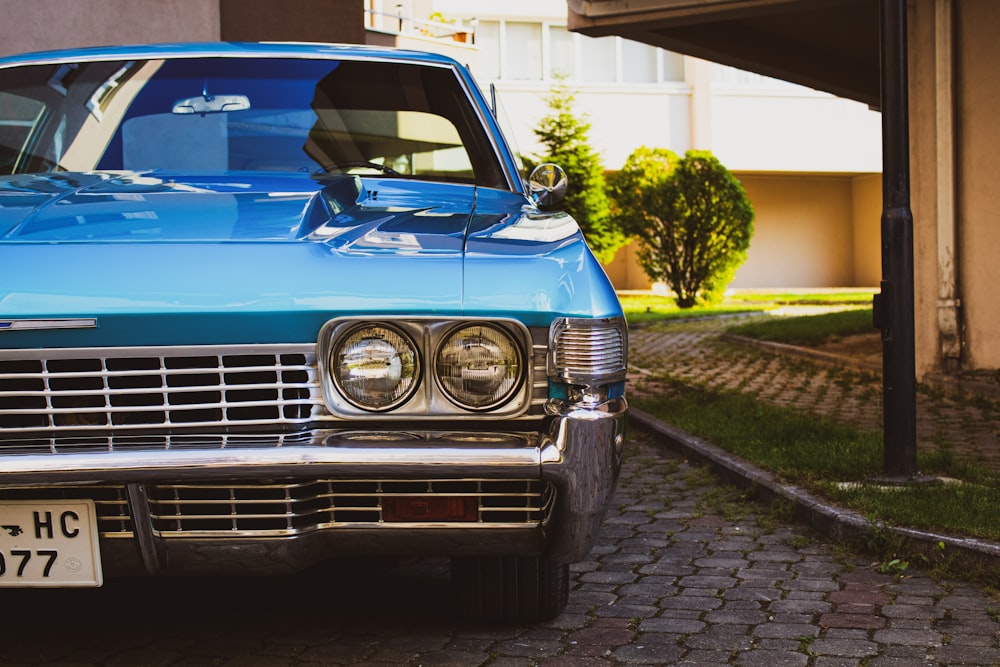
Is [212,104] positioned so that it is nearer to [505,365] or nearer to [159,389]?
[159,389]

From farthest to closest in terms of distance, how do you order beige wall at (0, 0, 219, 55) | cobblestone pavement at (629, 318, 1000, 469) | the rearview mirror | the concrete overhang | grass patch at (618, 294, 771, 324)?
grass patch at (618, 294, 771, 324) < beige wall at (0, 0, 219, 55) < the concrete overhang < cobblestone pavement at (629, 318, 1000, 469) < the rearview mirror

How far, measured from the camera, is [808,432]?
6.29 m

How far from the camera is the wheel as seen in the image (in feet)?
10.1

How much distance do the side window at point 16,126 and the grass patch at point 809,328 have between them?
378 inches

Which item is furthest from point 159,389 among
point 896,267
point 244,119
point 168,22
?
point 168,22

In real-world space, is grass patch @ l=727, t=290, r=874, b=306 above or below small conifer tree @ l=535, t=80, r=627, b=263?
below

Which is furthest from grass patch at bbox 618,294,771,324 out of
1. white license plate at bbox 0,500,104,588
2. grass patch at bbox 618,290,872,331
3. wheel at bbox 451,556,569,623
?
white license plate at bbox 0,500,104,588

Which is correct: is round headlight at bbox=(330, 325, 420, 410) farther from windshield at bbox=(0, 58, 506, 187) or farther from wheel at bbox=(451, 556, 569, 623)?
windshield at bbox=(0, 58, 506, 187)

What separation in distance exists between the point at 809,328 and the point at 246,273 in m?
11.8

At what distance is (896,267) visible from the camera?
16.5ft

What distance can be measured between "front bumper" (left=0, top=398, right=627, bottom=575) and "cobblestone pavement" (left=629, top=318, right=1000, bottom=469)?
12.6 ft

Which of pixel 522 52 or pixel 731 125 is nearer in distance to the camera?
pixel 522 52

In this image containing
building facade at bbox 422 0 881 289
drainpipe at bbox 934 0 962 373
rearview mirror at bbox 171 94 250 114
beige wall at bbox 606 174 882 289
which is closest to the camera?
rearview mirror at bbox 171 94 250 114

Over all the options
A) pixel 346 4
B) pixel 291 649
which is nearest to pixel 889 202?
pixel 291 649
